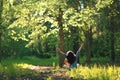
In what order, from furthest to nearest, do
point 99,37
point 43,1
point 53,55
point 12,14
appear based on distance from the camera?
point 53,55, point 99,37, point 12,14, point 43,1

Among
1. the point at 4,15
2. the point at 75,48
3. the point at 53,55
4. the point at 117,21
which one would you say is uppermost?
the point at 4,15

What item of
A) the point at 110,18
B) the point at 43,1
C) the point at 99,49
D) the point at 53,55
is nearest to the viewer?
the point at 43,1

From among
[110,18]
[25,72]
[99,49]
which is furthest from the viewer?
[99,49]

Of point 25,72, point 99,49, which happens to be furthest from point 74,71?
point 99,49

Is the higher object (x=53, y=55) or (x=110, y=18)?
(x=110, y=18)

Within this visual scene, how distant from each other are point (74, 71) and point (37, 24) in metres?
8.94

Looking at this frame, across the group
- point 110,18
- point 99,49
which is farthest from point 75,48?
point 99,49

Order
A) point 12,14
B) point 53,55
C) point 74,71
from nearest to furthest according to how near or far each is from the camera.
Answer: point 74,71 → point 12,14 → point 53,55

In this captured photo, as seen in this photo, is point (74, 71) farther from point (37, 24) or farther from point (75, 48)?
point (75, 48)

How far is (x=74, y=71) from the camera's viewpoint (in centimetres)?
1411

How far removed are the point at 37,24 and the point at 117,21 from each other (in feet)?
51.2

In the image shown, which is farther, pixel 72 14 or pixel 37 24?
pixel 37 24

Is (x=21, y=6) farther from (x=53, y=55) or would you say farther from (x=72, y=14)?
(x=53, y=55)

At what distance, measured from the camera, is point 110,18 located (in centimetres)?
3516
